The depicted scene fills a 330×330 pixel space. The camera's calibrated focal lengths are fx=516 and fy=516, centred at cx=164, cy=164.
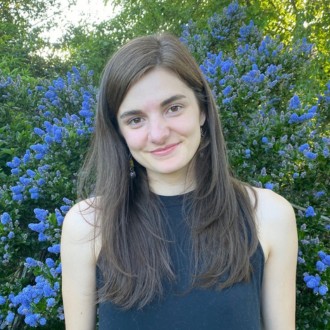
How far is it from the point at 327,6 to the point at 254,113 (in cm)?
193

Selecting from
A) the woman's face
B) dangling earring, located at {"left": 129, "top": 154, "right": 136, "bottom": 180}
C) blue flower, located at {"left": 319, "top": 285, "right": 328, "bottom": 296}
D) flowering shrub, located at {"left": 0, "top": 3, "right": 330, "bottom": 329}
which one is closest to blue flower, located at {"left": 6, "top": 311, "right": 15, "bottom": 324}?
flowering shrub, located at {"left": 0, "top": 3, "right": 330, "bottom": 329}

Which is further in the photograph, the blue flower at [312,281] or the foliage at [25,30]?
the foliage at [25,30]

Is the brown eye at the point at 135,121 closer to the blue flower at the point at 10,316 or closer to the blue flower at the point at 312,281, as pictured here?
the blue flower at the point at 312,281

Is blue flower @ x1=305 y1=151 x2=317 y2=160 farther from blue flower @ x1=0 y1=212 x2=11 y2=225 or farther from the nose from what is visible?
blue flower @ x1=0 y1=212 x2=11 y2=225

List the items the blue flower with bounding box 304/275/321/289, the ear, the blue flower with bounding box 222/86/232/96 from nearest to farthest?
the ear → the blue flower with bounding box 304/275/321/289 → the blue flower with bounding box 222/86/232/96

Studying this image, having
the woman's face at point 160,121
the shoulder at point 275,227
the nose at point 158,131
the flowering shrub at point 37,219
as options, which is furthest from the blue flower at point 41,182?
the shoulder at point 275,227

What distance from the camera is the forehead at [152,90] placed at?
1.68m

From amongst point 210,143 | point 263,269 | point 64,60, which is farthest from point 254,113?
point 64,60

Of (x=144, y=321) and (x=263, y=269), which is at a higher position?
(x=263, y=269)

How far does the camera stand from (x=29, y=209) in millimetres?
2775

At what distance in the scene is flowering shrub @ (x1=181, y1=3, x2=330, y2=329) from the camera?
2.36 metres

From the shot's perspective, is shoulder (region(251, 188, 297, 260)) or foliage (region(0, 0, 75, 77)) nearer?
shoulder (region(251, 188, 297, 260))

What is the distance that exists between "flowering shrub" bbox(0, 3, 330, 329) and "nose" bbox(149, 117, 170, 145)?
3.03 feet

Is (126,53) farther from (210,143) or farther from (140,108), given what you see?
(210,143)
